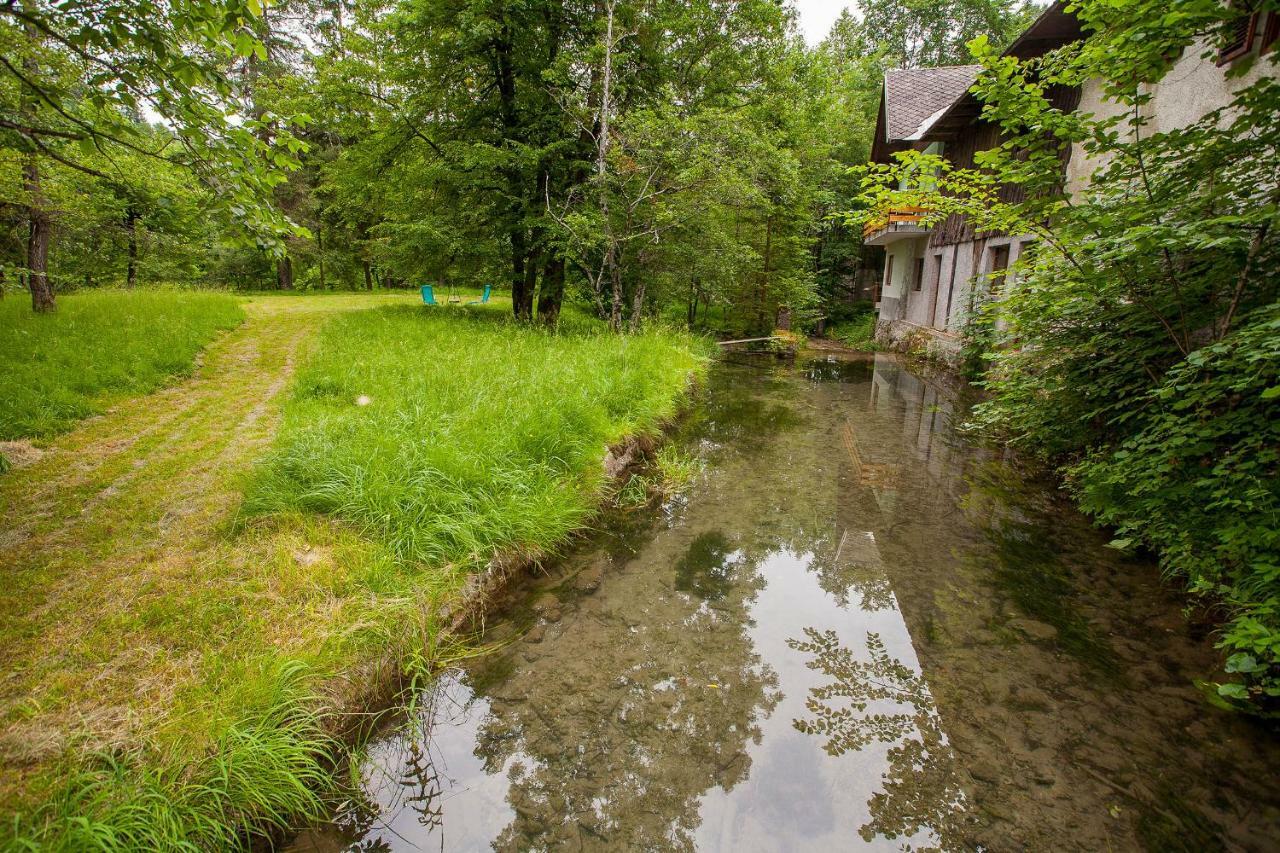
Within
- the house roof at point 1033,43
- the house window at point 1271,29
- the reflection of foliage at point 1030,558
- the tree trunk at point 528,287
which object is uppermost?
the house roof at point 1033,43

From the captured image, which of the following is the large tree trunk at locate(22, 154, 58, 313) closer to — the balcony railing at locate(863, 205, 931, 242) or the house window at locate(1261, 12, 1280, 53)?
the balcony railing at locate(863, 205, 931, 242)

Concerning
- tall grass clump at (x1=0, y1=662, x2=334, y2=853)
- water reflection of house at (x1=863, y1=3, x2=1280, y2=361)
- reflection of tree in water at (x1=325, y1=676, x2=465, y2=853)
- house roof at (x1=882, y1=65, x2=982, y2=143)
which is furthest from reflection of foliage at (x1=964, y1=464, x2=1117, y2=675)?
house roof at (x1=882, y1=65, x2=982, y2=143)

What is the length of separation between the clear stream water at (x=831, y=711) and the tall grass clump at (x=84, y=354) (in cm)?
560

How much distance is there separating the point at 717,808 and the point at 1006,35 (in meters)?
42.9

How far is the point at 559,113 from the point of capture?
13320 mm

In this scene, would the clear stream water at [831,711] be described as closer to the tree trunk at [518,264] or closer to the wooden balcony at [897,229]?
the tree trunk at [518,264]

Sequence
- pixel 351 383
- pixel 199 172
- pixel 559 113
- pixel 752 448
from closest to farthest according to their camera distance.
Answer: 1. pixel 199 172
2. pixel 351 383
3. pixel 752 448
4. pixel 559 113

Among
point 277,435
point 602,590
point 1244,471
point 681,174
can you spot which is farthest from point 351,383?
point 1244,471

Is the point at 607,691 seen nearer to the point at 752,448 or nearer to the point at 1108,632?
the point at 1108,632

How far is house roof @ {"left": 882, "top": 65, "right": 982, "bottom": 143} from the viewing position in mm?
19181

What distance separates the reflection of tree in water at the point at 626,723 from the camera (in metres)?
2.77

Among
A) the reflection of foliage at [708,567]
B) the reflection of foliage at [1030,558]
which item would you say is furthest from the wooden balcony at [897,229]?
the reflection of foliage at [708,567]

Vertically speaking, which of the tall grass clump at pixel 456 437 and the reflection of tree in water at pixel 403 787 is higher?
the tall grass clump at pixel 456 437

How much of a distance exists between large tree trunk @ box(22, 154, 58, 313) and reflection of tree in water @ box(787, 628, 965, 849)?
11762mm
